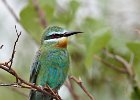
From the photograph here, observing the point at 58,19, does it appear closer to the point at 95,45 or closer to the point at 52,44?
the point at 52,44

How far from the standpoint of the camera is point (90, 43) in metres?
3.38

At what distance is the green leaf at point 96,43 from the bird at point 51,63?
20cm

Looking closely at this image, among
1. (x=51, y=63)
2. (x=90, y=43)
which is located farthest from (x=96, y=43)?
(x=51, y=63)

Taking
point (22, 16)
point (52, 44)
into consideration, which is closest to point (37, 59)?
point (52, 44)

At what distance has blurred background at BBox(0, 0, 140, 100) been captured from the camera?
3.35 m

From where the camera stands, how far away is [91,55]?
3.34 metres

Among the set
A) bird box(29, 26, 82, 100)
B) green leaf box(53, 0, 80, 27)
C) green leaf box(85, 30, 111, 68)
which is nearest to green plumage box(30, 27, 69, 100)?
bird box(29, 26, 82, 100)

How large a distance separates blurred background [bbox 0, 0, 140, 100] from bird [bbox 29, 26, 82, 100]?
0.10 m

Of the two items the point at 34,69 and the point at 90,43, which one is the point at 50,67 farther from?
the point at 90,43

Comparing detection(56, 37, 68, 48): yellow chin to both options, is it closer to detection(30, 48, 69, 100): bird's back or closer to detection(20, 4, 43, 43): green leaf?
detection(30, 48, 69, 100): bird's back

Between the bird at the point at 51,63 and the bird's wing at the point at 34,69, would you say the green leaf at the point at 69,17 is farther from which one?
the bird's wing at the point at 34,69

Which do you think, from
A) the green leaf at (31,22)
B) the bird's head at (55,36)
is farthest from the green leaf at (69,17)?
the bird's head at (55,36)

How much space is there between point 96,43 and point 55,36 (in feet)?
1.13

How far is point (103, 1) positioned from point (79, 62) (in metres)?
0.76
